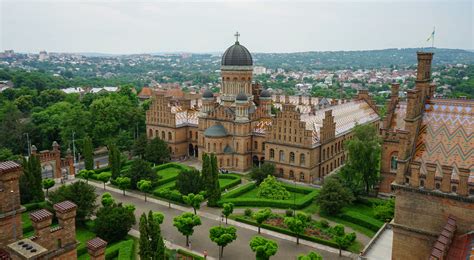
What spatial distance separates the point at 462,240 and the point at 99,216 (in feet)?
109

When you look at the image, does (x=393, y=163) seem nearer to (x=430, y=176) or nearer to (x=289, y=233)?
(x=289, y=233)

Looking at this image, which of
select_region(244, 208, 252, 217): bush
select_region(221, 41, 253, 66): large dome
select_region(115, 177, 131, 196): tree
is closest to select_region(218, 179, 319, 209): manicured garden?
select_region(244, 208, 252, 217): bush

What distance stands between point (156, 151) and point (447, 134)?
5255cm

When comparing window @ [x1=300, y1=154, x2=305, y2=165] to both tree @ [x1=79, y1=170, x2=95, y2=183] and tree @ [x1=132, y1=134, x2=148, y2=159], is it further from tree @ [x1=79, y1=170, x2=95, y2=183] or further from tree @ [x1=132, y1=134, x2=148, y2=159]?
tree @ [x1=79, y1=170, x2=95, y2=183]

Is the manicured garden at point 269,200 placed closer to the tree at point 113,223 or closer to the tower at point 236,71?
the tree at point 113,223

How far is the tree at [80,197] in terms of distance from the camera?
45.1 meters

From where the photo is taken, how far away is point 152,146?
7288 cm

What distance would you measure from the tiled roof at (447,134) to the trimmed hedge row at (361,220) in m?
17.9

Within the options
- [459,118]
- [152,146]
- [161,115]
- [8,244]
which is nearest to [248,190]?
[152,146]

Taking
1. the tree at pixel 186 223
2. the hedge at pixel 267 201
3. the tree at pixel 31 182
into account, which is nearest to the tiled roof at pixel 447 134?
the tree at pixel 186 223

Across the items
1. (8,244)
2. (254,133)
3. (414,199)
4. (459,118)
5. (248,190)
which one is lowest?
(248,190)

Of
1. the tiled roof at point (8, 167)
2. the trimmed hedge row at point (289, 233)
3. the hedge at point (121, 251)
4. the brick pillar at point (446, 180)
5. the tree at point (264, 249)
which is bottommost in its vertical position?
the trimmed hedge row at point (289, 233)

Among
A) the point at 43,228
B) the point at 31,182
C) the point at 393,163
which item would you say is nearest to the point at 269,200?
the point at 393,163

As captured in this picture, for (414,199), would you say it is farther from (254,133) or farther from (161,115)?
A: (161,115)
